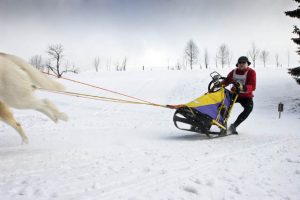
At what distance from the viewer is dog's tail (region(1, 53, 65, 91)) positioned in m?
4.10

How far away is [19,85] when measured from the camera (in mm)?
3916

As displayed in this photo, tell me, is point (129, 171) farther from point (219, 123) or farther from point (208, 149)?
point (219, 123)

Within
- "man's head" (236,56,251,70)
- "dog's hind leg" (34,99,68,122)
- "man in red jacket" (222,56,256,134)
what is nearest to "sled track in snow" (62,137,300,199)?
"dog's hind leg" (34,99,68,122)

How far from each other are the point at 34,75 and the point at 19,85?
14.6 inches

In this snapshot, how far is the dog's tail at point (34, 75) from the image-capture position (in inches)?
161

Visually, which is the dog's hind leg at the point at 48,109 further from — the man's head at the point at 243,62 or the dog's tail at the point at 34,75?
the man's head at the point at 243,62

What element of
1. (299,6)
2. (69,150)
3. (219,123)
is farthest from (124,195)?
(299,6)

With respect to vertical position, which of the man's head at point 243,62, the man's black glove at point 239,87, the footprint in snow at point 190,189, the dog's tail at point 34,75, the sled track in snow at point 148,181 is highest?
the man's head at point 243,62

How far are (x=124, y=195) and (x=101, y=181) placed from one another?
0.42 meters

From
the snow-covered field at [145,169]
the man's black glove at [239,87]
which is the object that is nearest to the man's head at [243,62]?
the man's black glove at [239,87]

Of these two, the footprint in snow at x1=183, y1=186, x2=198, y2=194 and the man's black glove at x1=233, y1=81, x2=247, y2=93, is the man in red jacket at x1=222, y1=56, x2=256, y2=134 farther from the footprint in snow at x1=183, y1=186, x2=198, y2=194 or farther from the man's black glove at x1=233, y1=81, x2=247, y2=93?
the footprint in snow at x1=183, y1=186, x2=198, y2=194

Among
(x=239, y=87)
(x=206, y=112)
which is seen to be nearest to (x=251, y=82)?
(x=239, y=87)

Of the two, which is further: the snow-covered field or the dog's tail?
the dog's tail

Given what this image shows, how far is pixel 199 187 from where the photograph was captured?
2600 millimetres
